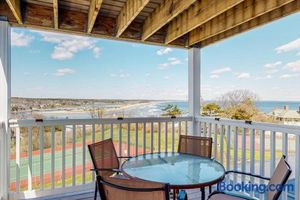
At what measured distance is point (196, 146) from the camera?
299cm

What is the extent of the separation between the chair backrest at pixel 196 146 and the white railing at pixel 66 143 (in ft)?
2.62

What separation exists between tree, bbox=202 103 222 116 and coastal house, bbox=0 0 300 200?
1.10 feet

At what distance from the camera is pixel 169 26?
3736 millimetres

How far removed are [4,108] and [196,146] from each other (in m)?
2.66

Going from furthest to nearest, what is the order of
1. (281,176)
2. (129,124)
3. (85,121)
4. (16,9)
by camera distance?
(129,124)
(85,121)
(16,9)
(281,176)

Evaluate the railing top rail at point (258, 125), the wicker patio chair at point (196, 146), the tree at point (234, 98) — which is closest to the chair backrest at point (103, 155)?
the wicker patio chair at point (196, 146)

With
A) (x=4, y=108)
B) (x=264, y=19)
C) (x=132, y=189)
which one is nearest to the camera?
(x=132, y=189)

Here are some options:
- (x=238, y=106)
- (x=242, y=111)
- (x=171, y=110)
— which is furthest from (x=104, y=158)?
(x=238, y=106)

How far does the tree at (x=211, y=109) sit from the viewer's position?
4262 millimetres

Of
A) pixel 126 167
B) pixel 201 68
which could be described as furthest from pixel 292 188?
pixel 201 68

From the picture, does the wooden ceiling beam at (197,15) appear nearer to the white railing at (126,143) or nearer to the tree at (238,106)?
the white railing at (126,143)

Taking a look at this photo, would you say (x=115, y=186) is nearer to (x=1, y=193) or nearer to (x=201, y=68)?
(x=1, y=193)

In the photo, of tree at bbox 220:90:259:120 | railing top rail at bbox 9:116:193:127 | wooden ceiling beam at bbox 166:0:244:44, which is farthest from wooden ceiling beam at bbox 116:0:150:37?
tree at bbox 220:90:259:120

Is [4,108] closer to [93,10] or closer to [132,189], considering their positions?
[93,10]
